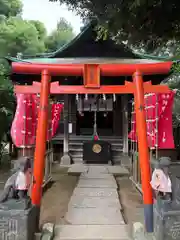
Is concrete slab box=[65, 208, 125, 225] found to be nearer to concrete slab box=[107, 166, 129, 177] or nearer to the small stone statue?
the small stone statue

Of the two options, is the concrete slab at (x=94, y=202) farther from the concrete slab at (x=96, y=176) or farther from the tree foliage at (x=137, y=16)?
the tree foliage at (x=137, y=16)

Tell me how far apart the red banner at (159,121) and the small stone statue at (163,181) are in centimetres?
335

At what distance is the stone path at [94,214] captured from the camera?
15.1ft

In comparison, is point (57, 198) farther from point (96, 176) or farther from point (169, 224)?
point (169, 224)

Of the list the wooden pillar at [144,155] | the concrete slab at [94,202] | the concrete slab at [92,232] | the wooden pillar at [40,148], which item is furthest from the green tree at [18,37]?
the concrete slab at [92,232]

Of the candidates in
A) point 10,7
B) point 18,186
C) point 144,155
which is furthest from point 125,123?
point 10,7

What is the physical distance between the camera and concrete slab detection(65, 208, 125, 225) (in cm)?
533

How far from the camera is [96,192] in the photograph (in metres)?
7.49

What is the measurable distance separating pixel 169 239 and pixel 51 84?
339 cm

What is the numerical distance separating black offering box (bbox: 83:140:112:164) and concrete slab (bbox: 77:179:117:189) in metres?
3.39

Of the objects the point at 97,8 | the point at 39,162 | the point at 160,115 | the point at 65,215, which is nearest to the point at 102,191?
the point at 65,215

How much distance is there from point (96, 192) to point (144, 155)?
3059 mm

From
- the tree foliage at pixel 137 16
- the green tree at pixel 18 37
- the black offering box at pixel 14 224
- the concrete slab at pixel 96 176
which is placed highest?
the green tree at pixel 18 37

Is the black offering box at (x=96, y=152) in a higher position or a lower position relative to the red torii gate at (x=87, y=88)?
lower
